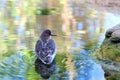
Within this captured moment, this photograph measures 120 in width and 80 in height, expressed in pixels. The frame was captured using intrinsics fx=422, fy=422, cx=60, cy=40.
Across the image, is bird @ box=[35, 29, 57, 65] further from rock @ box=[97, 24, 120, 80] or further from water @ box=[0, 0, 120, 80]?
rock @ box=[97, 24, 120, 80]

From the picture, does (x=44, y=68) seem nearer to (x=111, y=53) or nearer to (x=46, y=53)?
(x=46, y=53)

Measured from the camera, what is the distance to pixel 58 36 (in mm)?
10203

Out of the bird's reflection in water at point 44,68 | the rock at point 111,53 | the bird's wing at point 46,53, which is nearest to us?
the bird's reflection in water at point 44,68

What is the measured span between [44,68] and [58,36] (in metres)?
2.48

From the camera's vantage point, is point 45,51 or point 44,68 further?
point 45,51

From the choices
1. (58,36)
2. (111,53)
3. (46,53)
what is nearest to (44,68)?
(46,53)

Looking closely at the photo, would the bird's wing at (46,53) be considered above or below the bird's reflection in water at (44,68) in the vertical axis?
above

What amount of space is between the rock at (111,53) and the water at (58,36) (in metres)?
0.18

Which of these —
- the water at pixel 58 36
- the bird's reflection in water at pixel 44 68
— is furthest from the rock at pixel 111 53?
the bird's reflection in water at pixel 44 68

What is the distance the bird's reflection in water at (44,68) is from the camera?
294 inches

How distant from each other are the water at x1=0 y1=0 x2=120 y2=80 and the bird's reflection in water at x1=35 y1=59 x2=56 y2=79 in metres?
0.08

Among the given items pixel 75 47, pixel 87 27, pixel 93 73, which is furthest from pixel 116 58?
pixel 87 27

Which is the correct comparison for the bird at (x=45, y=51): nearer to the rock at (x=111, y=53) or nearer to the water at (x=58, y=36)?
the water at (x=58, y=36)

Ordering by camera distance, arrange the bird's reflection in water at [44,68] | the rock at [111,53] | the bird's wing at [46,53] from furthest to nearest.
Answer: the bird's wing at [46,53], the rock at [111,53], the bird's reflection in water at [44,68]
